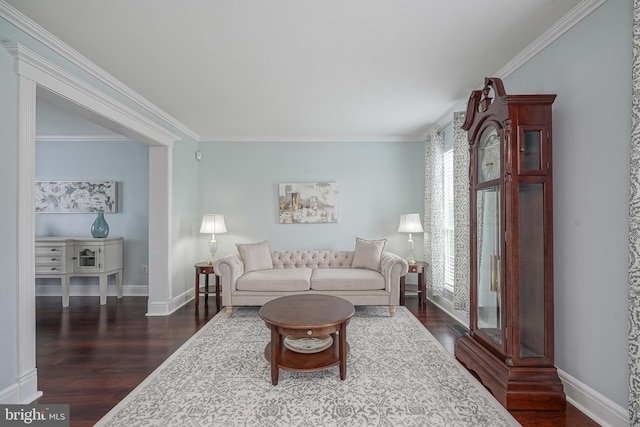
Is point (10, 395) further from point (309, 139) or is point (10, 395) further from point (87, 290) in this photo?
point (309, 139)

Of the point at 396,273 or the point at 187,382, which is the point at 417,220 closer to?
the point at 396,273

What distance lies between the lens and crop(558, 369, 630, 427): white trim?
1799 millimetres

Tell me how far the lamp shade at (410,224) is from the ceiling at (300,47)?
1.59 meters

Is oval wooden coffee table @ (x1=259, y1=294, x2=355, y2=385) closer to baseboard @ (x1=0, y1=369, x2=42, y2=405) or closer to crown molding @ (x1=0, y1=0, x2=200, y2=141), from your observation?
baseboard @ (x1=0, y1=369, x2=42, y2=405)

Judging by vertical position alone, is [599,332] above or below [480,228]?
below

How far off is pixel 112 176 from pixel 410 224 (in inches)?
196

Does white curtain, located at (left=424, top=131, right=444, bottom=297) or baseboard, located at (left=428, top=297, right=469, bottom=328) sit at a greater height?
white curtain, located at (left=424, top=131, right=444, bottom=297)

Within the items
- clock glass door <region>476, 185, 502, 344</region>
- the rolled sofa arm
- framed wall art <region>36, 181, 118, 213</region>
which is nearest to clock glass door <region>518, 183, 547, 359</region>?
clock glass door <region>476, 185, 502, 344</region>

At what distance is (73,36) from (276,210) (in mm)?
3297

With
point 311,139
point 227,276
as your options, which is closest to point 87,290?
point 227,276

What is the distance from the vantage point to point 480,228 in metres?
2.55

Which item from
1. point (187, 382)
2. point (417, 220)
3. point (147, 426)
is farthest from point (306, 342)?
point (417, 220)

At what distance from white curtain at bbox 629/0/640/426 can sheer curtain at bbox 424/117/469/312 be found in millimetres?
2012

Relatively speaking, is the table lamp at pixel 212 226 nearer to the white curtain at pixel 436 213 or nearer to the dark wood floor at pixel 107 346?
the dark wood floor at pixel 107 346
